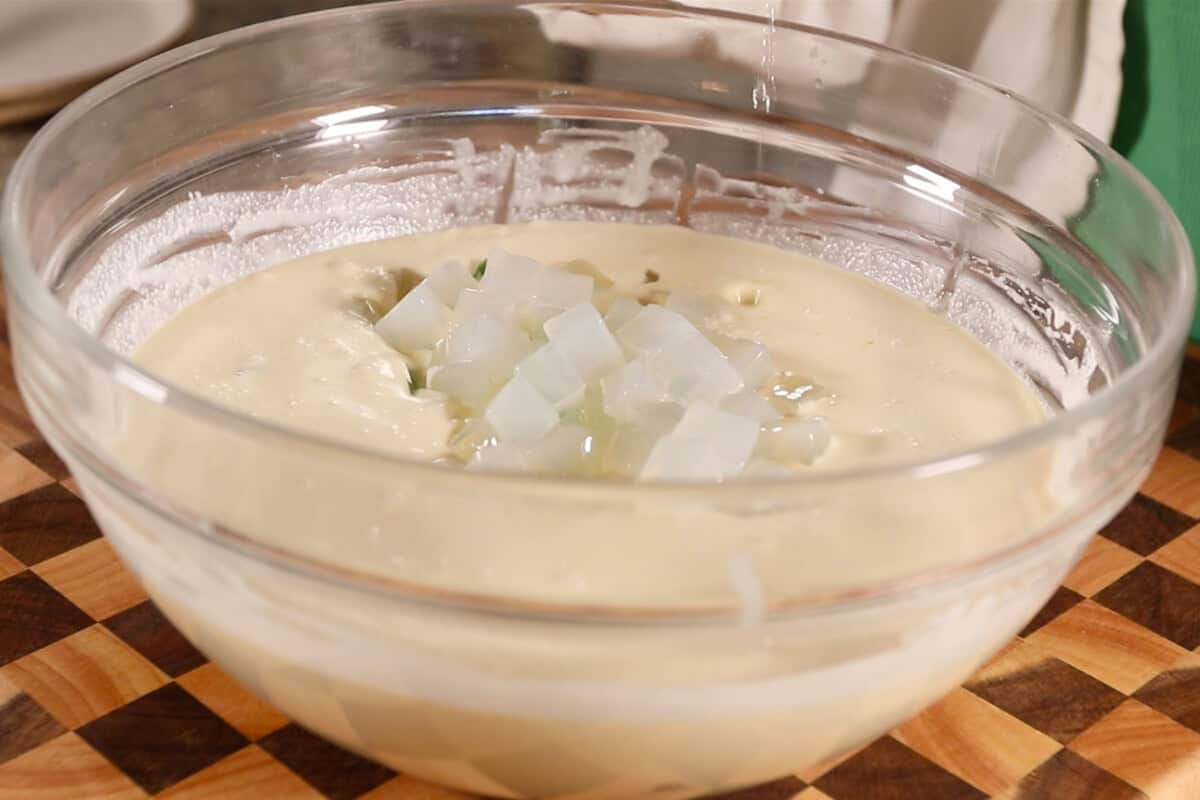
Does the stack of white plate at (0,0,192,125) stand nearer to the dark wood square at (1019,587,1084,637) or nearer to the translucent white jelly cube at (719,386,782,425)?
the translucent white jelly cube at (719,386,782,425)

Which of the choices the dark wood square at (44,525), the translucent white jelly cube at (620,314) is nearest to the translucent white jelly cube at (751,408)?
the translucent white jelly cube at (620,314)

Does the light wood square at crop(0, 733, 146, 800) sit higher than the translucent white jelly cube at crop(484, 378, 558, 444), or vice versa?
the translucent white jelly cube at crop(484, 378, 558, 444)

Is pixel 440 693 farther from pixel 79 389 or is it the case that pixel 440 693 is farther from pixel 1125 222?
pixel 1125 222

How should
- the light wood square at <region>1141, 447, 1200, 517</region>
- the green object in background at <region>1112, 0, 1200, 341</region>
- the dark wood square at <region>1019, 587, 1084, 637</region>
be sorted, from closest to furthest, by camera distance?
1. the dark wood square at <region>1019, 587, 1084, 637</region>
2. the light wood square at <region>1141, 447, 1200, 517</region>
3. the green object in background at <region>1112, 0, 1200, 341</region>

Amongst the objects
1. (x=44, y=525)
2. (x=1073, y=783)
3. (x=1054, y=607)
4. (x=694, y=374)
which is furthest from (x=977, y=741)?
(x=44, y=525)

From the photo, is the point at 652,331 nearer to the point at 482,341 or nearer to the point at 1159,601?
the point at 482,341

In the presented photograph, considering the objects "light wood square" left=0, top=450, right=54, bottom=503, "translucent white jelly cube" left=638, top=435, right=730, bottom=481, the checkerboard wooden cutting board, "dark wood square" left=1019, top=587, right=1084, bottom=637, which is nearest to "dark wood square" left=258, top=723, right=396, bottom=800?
the checkerboard wooden cutting board

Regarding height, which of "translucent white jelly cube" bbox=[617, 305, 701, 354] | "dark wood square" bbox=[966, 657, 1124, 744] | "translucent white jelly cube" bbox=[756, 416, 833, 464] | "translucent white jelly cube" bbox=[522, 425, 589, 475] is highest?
"translucent white jelly cube" bbox=[617, 305, 701, 354]

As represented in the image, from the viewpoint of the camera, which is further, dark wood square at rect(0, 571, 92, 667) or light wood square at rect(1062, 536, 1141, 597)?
light wood square at rect(1062, 536, 1141, 597)

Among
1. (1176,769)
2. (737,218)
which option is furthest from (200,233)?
(1176,769)
